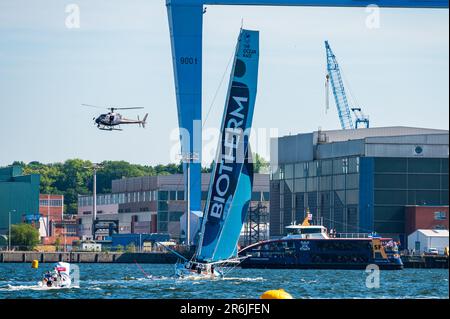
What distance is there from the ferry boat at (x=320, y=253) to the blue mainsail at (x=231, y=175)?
35673 mm

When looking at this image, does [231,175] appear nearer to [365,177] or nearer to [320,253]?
[320,253]

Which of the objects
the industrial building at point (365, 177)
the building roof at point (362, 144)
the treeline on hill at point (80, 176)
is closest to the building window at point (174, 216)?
the building roof at point (362, 144)

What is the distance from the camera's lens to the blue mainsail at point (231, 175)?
5138 centimetres

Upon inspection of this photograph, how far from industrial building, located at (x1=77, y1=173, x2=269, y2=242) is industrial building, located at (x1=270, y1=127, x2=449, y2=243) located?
470 inches

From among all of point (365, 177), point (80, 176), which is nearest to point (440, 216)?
point (365, 177)

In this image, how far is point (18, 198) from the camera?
136 metres

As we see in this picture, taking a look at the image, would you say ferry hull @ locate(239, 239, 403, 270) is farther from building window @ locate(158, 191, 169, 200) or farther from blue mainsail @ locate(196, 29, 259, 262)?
building window @ locate(158, 191, 169, 200)

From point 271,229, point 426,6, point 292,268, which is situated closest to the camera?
point 426,6
